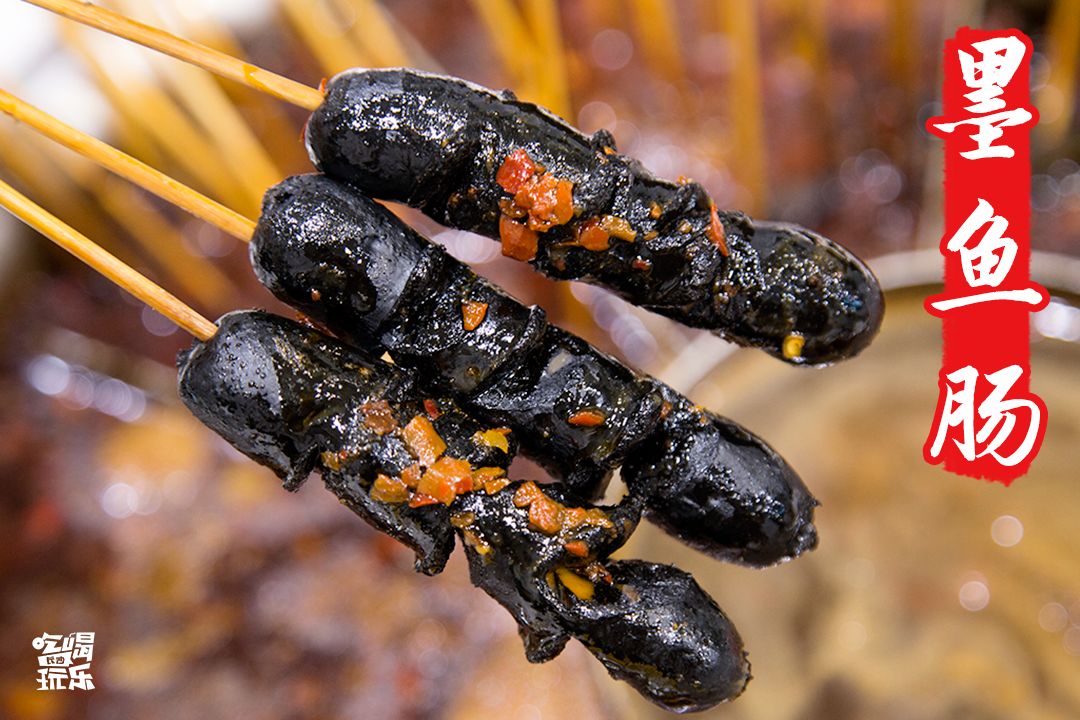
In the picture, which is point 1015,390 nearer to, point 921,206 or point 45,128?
point 921,206

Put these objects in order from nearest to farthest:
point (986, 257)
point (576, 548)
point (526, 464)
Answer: point (576, 548) → point (986, 257) → point (526, 464)

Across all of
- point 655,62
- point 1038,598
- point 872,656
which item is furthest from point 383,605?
point 655,62

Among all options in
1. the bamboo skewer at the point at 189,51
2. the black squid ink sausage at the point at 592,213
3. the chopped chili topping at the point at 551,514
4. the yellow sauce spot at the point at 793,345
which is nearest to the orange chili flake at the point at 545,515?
the chopped chili topping at the point at 551,514

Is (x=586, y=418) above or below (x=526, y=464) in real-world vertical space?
above

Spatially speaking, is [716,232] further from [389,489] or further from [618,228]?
[389,489]

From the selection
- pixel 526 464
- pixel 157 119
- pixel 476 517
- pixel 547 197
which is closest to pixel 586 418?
pixel 476 517

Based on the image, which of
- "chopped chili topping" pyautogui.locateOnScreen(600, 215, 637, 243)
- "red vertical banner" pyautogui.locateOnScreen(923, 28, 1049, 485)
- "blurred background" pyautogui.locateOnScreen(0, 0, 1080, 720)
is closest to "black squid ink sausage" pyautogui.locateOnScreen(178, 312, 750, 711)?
"chopped chili topping" pyautogui.locateOnScreen(600, 215, 637, 243)

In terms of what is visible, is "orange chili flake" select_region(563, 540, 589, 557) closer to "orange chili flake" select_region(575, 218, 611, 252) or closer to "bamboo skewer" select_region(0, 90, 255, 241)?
"orange chili flake" select_region(575, 218, 611, 252)
